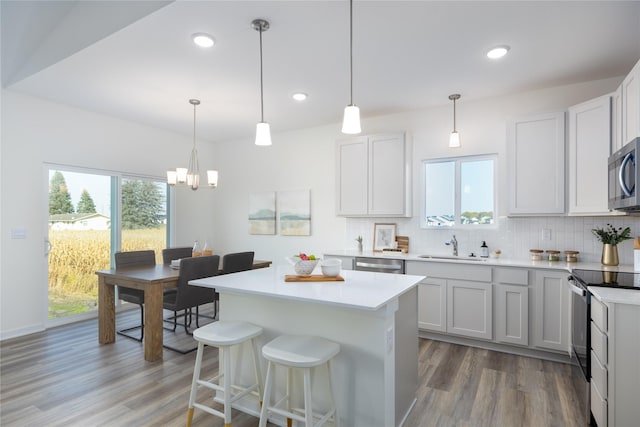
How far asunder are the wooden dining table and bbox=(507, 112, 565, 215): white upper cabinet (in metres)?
3.52

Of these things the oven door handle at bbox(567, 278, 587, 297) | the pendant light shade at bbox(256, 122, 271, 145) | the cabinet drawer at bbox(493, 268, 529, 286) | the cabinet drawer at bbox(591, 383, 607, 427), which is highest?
the pendant light shade at bbox(256, 122, 271, 145)

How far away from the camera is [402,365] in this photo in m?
2.17

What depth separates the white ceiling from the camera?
2281 mm

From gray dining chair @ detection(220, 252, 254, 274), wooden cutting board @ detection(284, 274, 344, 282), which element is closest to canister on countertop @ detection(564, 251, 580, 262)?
wooden cutting board @ detection(284, 274, 344, 282)

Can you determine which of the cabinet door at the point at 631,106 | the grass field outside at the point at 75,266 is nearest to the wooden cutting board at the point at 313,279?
the cabinet door at the point at 631,106

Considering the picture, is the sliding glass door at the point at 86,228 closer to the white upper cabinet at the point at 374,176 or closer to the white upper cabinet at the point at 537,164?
the white upper cabinet at the point at 374,176

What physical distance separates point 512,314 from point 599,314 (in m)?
1.31

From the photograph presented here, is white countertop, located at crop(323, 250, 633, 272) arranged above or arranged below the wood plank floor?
above

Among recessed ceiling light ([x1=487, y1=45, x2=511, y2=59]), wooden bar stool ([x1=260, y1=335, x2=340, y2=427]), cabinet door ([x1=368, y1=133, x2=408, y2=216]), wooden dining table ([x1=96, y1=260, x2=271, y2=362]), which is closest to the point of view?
wooden bar stool ([x1=260, y1=335, x2=340, y2=427])

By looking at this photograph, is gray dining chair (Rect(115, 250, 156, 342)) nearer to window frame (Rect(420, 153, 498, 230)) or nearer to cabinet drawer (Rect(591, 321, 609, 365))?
window frame (Rect(420, 153, 498, 230))

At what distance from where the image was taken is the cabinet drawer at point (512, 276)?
125 inches

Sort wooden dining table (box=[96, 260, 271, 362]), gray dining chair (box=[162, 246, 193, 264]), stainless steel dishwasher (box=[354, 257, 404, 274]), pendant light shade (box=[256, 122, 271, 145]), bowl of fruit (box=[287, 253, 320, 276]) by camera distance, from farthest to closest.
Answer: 1. gray dining chair (box=[162, 246, 193, 264])
2. stainless steel dishwasher (box=[354, 257, 404, 274])
3. wooden dining table (box=[96, 260, 271, 362])
4. pendant light shade (box=[256, 122, 271, 145])
5. bowl of fruit (box=[287, 253, 320, 276])

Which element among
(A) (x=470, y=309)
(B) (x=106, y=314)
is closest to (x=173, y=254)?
(B) (x=106, y=314)

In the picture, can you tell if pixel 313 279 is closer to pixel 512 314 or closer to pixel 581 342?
pixel 581 342
